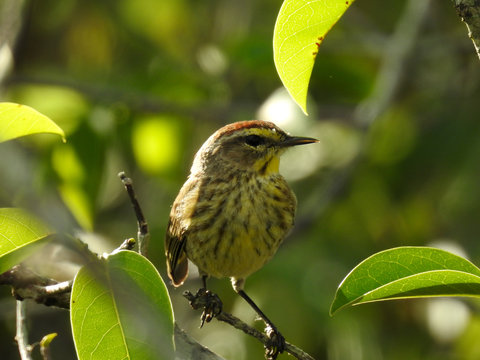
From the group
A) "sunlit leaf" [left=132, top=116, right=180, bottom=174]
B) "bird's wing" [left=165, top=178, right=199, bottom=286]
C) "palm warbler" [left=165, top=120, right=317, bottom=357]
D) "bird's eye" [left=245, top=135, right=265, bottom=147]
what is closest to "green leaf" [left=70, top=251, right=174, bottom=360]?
"palm warbler" [left=165, top=120, right=317, bottom=357]

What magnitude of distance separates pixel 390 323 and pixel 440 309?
1.58ft

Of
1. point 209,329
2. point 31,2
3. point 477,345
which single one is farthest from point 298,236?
point 31,2

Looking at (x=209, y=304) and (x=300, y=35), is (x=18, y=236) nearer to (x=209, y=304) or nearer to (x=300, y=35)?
(x=300, y=35)

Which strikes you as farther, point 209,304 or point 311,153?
point 311,153

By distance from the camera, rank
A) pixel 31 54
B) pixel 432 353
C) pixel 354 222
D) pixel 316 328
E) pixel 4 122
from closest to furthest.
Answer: pixel 4 122 → pixel 316 328 → pixel 432 353 → pixel 354 222 → pixel 31 54

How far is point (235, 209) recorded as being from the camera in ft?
15.0

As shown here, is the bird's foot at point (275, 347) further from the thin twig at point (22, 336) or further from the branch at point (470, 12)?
the branch at point (470, 12)

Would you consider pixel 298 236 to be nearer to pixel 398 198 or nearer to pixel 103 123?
pixel 398 198

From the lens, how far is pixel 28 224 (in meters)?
2.78

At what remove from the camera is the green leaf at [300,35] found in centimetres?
276

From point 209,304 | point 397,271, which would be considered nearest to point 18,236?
point 397,271

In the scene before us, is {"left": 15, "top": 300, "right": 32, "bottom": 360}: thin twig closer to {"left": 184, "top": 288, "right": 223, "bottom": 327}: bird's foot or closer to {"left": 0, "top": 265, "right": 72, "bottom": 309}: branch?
{"left": 0, "top": 265, "right": 72, "bottom": 309}: branch

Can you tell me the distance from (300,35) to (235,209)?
1870 millimetres

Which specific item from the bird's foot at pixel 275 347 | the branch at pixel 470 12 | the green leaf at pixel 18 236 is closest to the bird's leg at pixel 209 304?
the bird's foot at pixel 275 347
